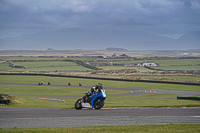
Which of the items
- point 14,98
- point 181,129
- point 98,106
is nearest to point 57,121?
point 98,106

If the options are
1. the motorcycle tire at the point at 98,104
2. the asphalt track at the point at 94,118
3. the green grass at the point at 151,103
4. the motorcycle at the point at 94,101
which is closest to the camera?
the asphalt track at the point at 94,118

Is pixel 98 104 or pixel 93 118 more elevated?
pixel 98 104

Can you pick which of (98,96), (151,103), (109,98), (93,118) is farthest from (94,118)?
(109,98)

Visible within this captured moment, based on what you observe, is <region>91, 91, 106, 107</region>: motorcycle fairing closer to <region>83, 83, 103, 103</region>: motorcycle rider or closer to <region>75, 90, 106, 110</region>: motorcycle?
<region>75, 90, 106, 110</region>: motorcycle

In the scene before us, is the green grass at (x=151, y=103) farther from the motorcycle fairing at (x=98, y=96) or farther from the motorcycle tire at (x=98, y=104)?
the motorcycle fairing at (x=98, y=96)

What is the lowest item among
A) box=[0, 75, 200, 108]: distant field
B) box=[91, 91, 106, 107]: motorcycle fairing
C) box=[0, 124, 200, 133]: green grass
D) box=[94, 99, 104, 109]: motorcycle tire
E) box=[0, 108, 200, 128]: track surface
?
box=[0, 75, 200, 108]: distant field

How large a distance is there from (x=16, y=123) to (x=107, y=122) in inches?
248

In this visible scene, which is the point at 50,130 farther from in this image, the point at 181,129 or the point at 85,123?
the point at 181,129

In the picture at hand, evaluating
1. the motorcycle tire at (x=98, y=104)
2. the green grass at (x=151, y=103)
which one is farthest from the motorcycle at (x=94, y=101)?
the green grass at (x=151, y=103)

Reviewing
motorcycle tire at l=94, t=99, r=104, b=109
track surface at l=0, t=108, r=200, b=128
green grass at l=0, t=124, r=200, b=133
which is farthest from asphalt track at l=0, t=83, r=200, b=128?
green grass at l=0, t=124, r=200, b=133

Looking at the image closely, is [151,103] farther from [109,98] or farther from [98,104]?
[98,104]

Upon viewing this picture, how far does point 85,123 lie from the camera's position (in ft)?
61.3

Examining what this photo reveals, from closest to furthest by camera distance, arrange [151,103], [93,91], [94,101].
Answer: [93,91]
[94,101]
[151,103]

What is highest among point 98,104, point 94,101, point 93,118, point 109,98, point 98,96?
point 98,96
